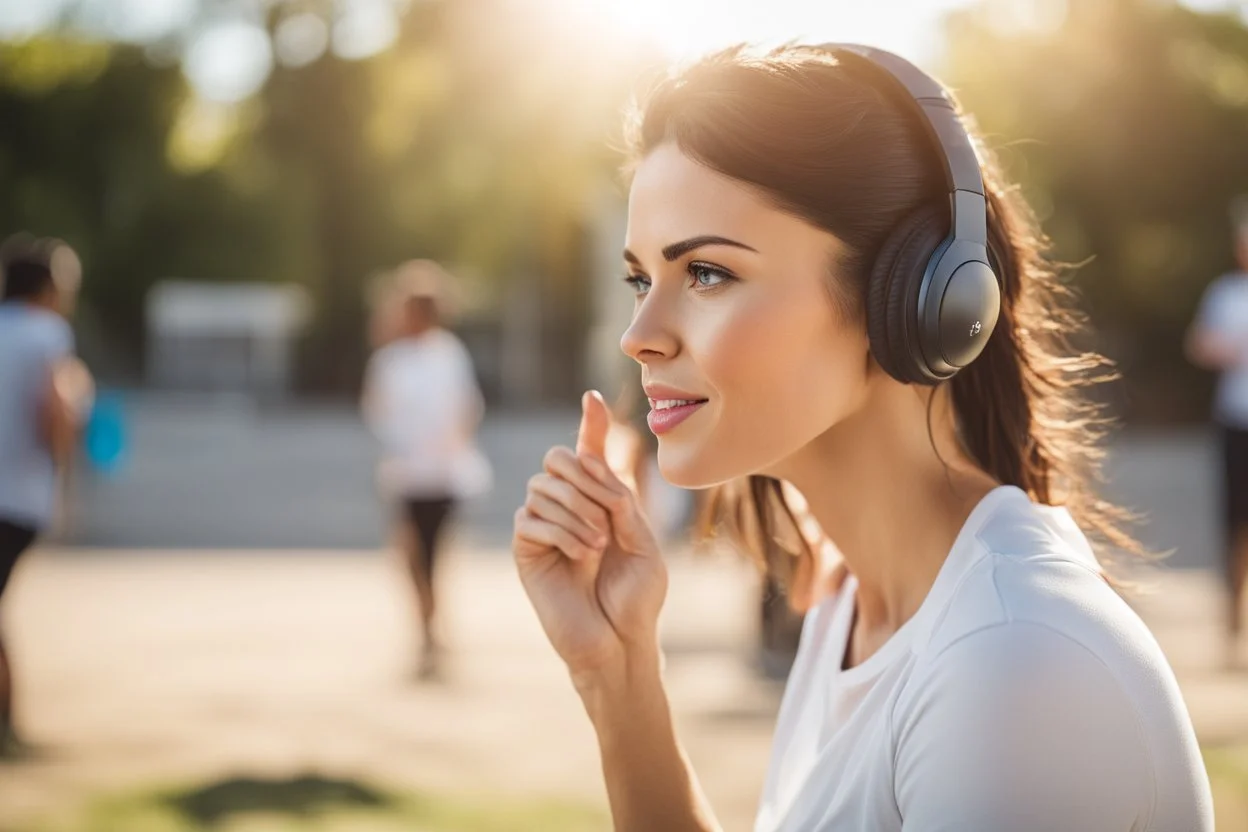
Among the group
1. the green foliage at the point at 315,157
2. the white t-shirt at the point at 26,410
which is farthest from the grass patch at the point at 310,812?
the green foliage at the point at 315,157

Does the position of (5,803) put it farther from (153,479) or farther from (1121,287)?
(1121,287)

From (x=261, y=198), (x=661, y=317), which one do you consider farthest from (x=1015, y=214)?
(x=261, y=198)

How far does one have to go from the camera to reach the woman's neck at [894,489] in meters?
1.68

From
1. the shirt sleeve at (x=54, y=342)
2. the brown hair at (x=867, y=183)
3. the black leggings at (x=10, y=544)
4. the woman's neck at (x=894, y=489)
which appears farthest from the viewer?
the shirt sleeve at (x=54, y=342)

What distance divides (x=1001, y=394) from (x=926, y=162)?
0.37 meters

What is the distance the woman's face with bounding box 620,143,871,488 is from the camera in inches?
62.1

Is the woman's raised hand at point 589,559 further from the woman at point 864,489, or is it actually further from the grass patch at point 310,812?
the grass patch at point 310,812

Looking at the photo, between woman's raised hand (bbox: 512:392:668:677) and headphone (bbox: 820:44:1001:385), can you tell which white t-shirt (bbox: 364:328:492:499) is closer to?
woman's raised hand (bbox: 512:392:668:677)

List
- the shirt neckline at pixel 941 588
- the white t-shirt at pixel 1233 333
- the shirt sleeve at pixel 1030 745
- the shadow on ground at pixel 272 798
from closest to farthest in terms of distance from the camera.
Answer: the shirt sleeve at pixel 1030 745
the shirt neckline at pixel 941 588
the shadow on ground at pixel 272 798
the white t-shirt at pixel 1233 333

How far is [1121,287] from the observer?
26.8m

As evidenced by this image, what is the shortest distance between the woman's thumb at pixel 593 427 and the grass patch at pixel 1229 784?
2.82 meters

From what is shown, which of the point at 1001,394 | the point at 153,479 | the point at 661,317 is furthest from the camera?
the point at 153,479

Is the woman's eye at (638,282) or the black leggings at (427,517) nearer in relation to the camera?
the woman's eye at (638,282)

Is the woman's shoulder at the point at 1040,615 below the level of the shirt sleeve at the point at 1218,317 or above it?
below
